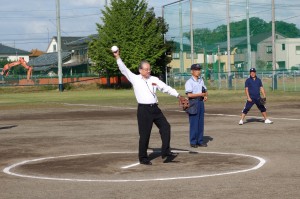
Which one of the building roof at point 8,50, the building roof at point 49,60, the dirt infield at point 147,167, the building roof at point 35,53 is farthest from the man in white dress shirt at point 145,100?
the building roof at point 35,53

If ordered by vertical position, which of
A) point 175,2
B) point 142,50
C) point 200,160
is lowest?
point 200,160

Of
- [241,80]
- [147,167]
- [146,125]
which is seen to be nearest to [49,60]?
[241,80]

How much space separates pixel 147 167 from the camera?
1185 cm

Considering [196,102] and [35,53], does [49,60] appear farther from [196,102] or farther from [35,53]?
[196,102]

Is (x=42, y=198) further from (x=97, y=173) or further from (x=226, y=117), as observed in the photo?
(x=226, y=117)

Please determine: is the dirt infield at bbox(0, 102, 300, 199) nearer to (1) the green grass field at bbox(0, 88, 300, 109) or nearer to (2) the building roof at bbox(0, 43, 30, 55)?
(1) the green grass field at bbox(0, 88, 300, 109)

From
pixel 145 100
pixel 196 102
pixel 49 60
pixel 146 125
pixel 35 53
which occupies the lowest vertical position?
pixel 146 125

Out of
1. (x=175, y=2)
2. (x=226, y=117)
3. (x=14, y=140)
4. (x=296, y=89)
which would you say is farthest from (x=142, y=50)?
(x=14, y=140)

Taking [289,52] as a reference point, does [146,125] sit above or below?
below

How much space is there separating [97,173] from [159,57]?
6001cm

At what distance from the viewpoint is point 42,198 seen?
887 cm

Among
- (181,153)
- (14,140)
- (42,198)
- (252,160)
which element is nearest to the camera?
(42,198)

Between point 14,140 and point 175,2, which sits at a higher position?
point 175,2

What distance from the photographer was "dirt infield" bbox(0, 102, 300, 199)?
9.28 metres
